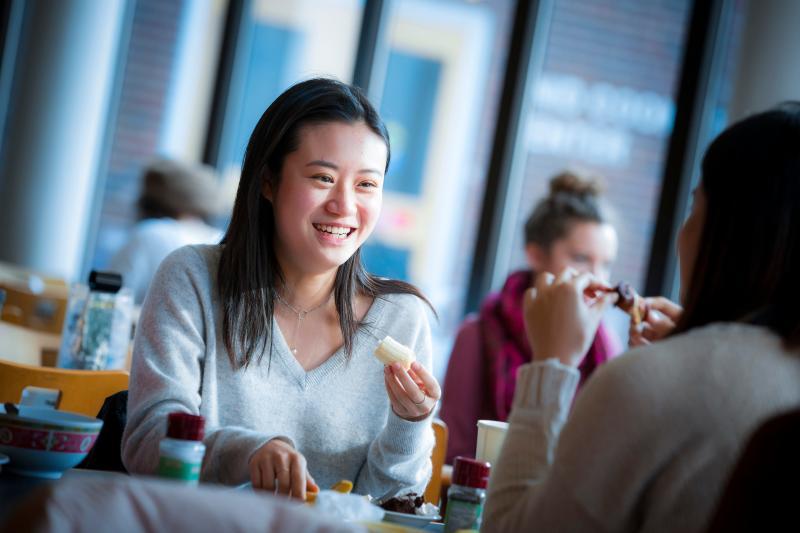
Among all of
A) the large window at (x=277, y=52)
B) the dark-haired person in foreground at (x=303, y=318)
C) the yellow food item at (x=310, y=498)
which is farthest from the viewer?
the large window at (x=277, y=52)

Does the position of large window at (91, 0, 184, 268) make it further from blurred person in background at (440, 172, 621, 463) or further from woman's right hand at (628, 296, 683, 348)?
woman's right hand at (628, 296, 683, 348)

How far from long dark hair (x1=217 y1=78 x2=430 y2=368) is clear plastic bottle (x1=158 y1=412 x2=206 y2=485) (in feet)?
1.80

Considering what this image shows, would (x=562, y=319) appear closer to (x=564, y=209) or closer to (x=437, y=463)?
(x=437, y=463)

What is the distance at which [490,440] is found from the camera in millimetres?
1693

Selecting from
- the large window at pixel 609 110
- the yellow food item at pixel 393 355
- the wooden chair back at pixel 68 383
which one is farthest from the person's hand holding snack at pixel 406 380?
the large window at pixel 609 110

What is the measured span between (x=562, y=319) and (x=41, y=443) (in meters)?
0.77

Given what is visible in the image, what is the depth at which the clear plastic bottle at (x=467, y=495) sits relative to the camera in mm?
1459

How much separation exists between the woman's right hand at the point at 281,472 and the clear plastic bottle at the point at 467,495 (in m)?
0.21

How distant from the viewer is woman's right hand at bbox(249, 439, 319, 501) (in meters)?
1.43

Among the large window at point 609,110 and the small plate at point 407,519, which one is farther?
the large window at point 609,110

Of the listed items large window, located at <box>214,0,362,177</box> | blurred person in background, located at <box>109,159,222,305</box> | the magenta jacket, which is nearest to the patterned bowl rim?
the magenta jacket

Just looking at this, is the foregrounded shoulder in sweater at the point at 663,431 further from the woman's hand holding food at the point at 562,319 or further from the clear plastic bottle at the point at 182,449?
the clear plastic bottle at the point at 182,449

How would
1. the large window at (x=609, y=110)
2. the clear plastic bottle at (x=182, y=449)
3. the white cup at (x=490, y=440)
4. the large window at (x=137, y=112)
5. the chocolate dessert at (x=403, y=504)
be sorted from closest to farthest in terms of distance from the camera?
the clear plastic bottle at (x=182, y=449) → the chocolate dessert at (x=403, y=504) → the white cup at (x=490, y=440) → the large window at (x=609, y=110) → the large window at (x=137, y=112)

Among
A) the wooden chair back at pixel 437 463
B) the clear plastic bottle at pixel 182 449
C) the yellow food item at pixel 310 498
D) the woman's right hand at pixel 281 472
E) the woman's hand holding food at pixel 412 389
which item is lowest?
the wooden chair back at pixel 437 463
